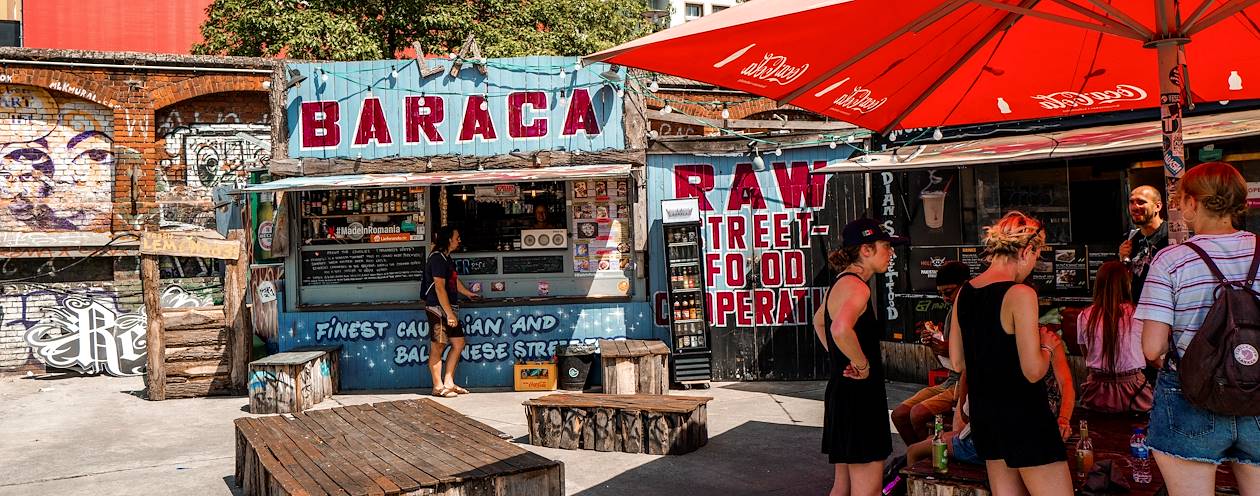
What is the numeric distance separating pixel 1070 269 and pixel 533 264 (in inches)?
236

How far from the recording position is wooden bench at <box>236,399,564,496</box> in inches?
214

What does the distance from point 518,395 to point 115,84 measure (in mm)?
9913

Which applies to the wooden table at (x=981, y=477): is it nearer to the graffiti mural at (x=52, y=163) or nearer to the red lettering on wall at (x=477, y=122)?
the red lettering on wall at (x=477, y=122)

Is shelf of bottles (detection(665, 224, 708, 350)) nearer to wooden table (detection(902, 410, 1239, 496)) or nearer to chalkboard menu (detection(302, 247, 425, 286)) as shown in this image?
chalkboard menu (detection(302, 247, 425, 286))

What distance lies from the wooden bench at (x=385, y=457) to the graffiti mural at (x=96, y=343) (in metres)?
7.84

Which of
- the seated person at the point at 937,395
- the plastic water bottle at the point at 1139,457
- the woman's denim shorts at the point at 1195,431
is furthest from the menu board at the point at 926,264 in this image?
the woman's denim shorts at the point at 1195,431

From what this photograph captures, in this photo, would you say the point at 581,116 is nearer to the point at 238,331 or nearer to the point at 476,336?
the point at 476,336

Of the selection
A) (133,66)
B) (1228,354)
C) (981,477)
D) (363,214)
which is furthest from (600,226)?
(133,66)

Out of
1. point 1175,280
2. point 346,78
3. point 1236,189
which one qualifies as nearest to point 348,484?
point 1175,280

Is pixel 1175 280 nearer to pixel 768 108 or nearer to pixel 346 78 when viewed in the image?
pixel 346 78

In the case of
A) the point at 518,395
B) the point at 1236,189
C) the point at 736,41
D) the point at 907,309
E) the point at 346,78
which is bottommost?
the point at 518,395

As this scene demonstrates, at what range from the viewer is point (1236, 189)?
383 cm

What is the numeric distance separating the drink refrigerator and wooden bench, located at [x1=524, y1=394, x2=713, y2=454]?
2.88 m

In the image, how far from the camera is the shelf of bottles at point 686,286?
1130 centimetres
